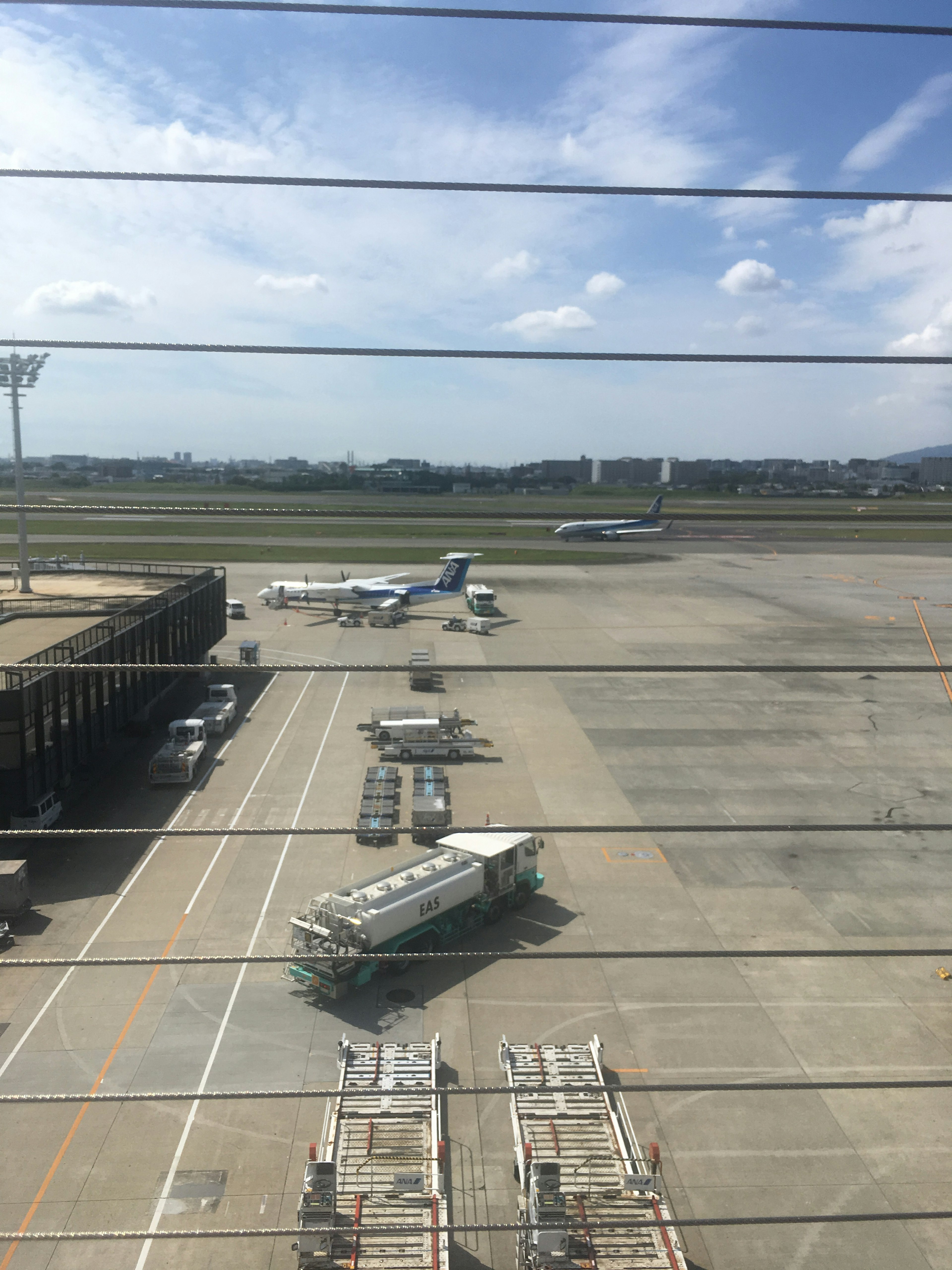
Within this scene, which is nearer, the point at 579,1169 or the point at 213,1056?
the point at 579,1169

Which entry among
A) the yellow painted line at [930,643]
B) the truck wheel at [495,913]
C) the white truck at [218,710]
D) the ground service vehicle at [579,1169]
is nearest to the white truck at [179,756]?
the white truck at [218,710]

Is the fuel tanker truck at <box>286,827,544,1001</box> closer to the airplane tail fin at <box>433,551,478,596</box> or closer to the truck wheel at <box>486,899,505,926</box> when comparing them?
the truck wheel at <box>486,899,505,926</box>

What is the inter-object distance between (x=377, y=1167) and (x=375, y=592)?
48.1 metres

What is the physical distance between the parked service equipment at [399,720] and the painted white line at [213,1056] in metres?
5.25

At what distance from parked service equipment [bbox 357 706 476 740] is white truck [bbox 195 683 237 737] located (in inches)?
225

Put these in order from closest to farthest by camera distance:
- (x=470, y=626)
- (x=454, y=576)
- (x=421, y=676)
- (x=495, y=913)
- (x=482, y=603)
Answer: (x=495, y=913) < (x=421, y=676) < (x=470, y=626) < (x=482, y=603) < (x=454, y=576)

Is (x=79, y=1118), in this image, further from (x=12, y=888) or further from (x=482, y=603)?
(x=482, y=603)

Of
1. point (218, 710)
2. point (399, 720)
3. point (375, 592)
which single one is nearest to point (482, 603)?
point (375, 592)

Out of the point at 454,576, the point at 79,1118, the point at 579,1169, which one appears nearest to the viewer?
the point at 579,1169

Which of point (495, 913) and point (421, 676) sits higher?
point (421, 676)

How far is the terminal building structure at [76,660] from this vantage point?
75.2ft

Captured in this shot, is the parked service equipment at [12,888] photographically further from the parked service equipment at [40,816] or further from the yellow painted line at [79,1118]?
the yellow painted line at [79,1118]

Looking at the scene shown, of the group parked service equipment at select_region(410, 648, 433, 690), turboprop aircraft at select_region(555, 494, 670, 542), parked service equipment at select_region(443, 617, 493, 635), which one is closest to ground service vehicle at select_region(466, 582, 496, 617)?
parked service equipment at select_region(443, 617, 493, 635)

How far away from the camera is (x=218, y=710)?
3834 cm
